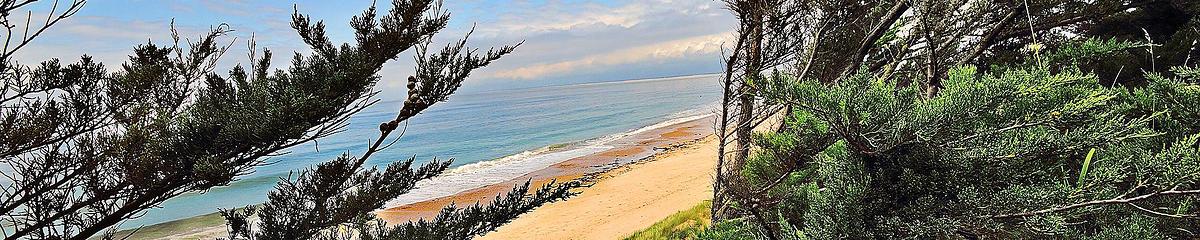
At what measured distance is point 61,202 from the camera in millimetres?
2215

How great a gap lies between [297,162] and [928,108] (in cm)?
2146

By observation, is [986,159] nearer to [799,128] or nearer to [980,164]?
[980,164]

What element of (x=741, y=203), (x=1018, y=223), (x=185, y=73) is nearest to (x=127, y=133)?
(x=185, y=73)

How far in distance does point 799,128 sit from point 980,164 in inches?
19.3

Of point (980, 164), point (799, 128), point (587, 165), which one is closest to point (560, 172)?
point (587, 165)

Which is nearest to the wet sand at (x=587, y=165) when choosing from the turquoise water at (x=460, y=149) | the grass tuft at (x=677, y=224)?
the turquoise water at (x=460, y=149)

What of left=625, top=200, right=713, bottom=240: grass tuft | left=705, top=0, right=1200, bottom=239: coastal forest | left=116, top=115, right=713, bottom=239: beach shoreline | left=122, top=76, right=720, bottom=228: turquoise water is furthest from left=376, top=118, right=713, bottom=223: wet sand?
left=705, top=0, right=1200, bottom=239: coastal forest

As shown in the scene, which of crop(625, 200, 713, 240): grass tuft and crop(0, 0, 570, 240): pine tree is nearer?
crop(0, 0, 570, 240): pine tree

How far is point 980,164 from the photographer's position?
1.34 m

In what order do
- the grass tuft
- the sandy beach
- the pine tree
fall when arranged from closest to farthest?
the pine tree < the grass tuft < the sandy beach

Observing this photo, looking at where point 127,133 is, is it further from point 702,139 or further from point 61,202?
point 702,139

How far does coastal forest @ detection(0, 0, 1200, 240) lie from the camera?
4.40 ft

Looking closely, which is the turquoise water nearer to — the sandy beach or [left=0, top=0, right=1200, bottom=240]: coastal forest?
[left=0, top=0, right=1200, bottom=240]: coastal forest

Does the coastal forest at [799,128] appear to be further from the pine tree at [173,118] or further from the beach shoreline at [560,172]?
the beach shoreline at [560,172]
